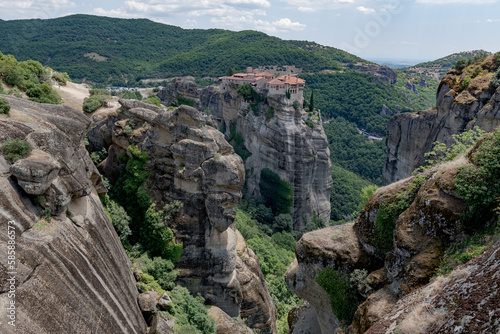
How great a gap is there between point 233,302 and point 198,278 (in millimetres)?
2680

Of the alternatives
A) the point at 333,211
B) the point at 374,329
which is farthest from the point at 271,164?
the point at 374,329

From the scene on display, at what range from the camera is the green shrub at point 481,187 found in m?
9.05

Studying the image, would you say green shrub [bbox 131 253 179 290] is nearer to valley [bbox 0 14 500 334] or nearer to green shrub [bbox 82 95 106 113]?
valley [bbox 0 14 500 334]

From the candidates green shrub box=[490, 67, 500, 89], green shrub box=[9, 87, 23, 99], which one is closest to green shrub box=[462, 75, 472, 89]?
green shrub box=[490, 67, 500, 89]

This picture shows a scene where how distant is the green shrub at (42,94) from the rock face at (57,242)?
8139 mm

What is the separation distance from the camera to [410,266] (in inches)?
384

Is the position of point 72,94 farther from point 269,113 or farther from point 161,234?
point 269,113

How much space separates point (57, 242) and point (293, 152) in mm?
38476

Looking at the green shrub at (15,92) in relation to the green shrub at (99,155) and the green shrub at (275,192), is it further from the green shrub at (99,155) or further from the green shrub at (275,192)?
the green shrub at (275,192)

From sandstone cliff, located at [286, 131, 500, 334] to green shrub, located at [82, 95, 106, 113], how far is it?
735 inches

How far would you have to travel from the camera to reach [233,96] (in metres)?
59.7

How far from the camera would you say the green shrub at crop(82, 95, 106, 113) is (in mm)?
24281

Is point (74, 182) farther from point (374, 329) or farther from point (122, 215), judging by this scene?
point (374, 329)

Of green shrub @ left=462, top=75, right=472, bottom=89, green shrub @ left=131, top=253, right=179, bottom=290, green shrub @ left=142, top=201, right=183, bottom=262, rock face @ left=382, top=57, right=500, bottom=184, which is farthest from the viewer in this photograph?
green shrub @ left=462, top=75, right=472, bottom=89
